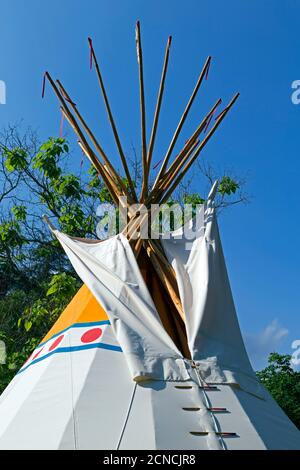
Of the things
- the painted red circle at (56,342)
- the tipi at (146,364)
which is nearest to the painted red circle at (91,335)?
the tipi at (146,364)

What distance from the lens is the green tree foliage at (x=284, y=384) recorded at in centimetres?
750

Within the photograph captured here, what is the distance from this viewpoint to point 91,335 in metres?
2.66

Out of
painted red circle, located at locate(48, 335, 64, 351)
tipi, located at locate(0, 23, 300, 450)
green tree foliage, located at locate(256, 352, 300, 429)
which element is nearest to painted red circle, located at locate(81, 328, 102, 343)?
tipi, located at locate(0, 23, 300, 450)

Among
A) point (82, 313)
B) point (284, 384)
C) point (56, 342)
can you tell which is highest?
point (82, 313)

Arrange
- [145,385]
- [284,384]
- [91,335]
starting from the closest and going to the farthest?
1. [145,385]
2. [91,335]
3. [284,384]

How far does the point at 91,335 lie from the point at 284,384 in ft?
20.4

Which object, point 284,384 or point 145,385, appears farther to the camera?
point 284,384

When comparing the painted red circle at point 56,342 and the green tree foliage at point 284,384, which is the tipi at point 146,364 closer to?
the painted red circle at point 56,342

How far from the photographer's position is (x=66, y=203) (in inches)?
267

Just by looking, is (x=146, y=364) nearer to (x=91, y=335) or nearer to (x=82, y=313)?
(x=91, y=335)

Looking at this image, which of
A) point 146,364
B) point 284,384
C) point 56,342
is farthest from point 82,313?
point 284,384

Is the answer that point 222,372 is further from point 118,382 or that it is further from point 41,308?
point 41,308

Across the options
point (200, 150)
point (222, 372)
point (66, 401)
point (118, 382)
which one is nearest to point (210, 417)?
point (222, 372)

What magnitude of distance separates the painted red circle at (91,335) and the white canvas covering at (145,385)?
46 mm
